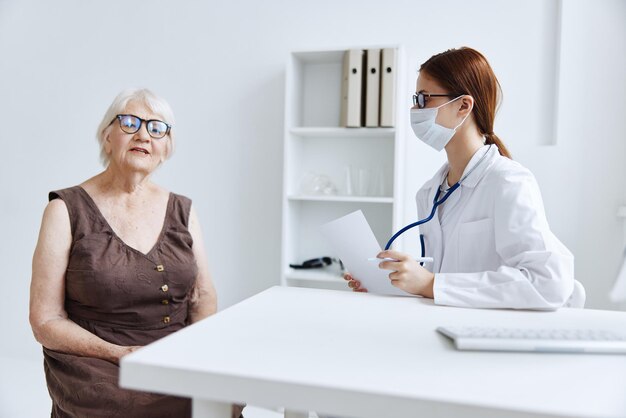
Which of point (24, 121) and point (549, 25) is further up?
point (549, 25)

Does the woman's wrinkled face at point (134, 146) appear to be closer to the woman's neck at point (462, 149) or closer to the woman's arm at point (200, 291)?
the woman's arm at point (200, 291)

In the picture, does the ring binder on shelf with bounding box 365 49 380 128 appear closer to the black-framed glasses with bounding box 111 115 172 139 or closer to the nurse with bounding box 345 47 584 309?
the nurse with bounding box 345 47 584 309

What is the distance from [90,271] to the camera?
1571 mm

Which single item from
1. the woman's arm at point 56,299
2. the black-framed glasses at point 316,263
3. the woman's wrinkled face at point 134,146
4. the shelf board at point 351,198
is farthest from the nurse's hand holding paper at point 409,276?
the black-framed glasses at point 316,263

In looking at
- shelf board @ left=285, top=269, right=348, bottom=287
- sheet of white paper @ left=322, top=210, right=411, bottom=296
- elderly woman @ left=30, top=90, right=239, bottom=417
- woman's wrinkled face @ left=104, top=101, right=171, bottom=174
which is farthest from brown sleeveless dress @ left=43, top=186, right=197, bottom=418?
shelf board @ left=285, top=269, right=348, bottom=287

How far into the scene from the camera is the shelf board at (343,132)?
2.63m

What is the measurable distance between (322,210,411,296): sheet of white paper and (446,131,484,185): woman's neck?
45 centimetres

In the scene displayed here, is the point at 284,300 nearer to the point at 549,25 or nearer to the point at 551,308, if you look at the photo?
the point at 551,308

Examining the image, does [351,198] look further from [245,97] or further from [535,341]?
[535,341]

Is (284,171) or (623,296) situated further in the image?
(284,171)

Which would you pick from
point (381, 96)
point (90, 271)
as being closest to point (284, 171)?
point (381, 96)

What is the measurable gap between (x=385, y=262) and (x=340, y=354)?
0.54 meters

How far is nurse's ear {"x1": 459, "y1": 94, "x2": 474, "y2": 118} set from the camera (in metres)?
1.60

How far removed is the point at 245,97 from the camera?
309 centimetres
